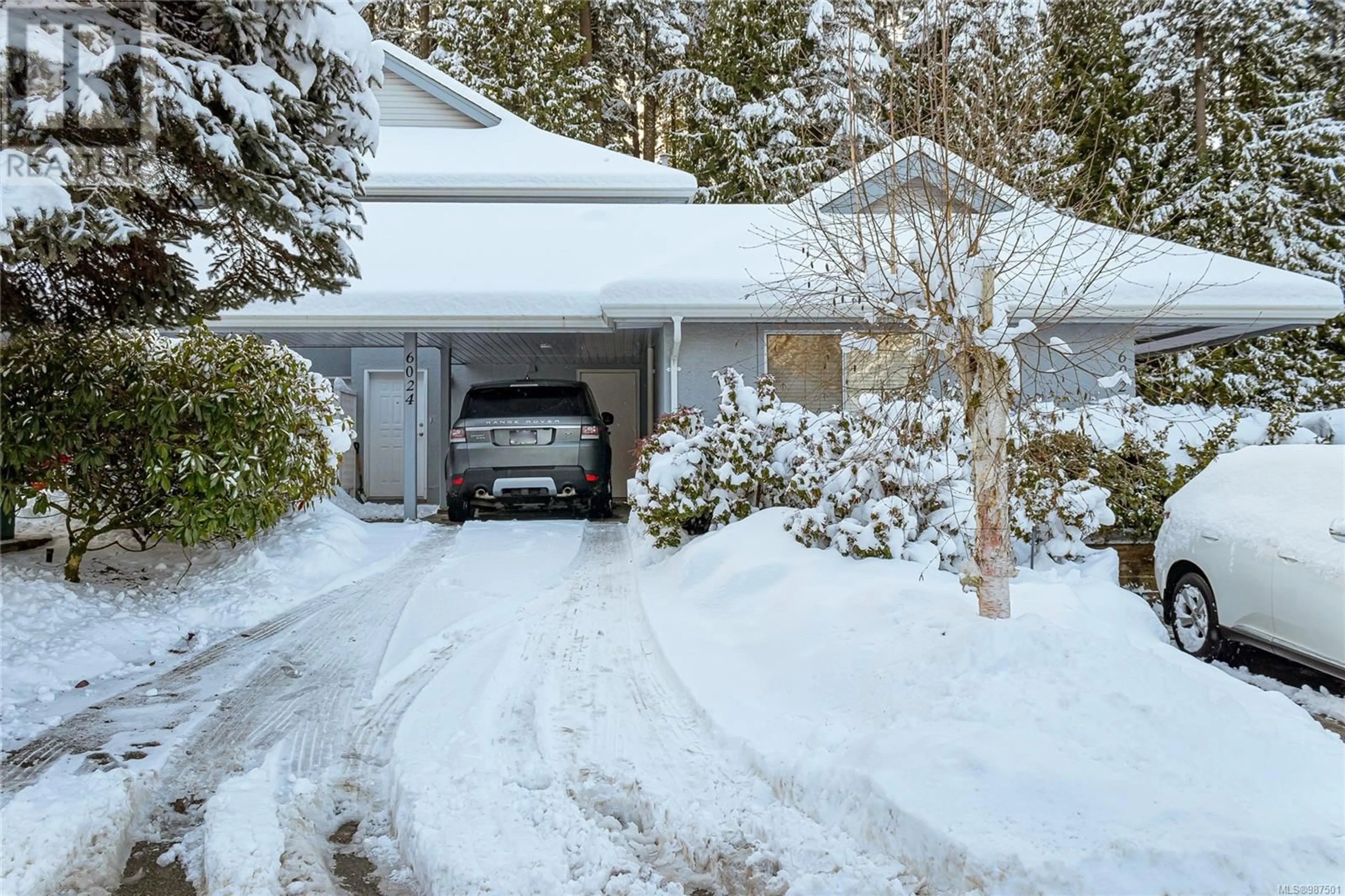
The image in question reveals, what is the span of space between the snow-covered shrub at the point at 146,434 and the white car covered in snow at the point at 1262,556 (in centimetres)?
692

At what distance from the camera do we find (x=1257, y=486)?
17.3 feet

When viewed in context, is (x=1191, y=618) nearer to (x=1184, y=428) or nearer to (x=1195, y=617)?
(x=1195, y=617)

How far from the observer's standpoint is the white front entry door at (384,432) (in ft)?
46.6

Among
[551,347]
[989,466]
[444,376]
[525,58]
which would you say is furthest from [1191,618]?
[525,58]

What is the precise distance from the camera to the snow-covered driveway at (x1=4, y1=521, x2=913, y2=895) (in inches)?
111

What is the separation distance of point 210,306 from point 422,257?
605cm

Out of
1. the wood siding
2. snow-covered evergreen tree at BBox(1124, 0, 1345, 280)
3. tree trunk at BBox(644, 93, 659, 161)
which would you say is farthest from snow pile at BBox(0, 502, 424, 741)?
tree trunk at BBox(644, 93, 659, 161)

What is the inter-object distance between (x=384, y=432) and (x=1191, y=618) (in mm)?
12240

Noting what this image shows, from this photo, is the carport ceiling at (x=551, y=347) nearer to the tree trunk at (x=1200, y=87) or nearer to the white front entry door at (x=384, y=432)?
the white front entry door at (x=384, y=432)

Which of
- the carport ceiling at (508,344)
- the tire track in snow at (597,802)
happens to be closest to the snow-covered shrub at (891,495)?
the tire track in snow at (597,802)

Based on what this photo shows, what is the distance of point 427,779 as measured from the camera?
3432mm

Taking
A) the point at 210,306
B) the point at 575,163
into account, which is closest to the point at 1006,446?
the point at 210,306

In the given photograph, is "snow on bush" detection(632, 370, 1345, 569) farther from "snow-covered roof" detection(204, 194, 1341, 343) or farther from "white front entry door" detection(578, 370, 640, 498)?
"white front entry door" detection(578, 370, 640, 498)

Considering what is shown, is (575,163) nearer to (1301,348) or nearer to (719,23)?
(719,23)
